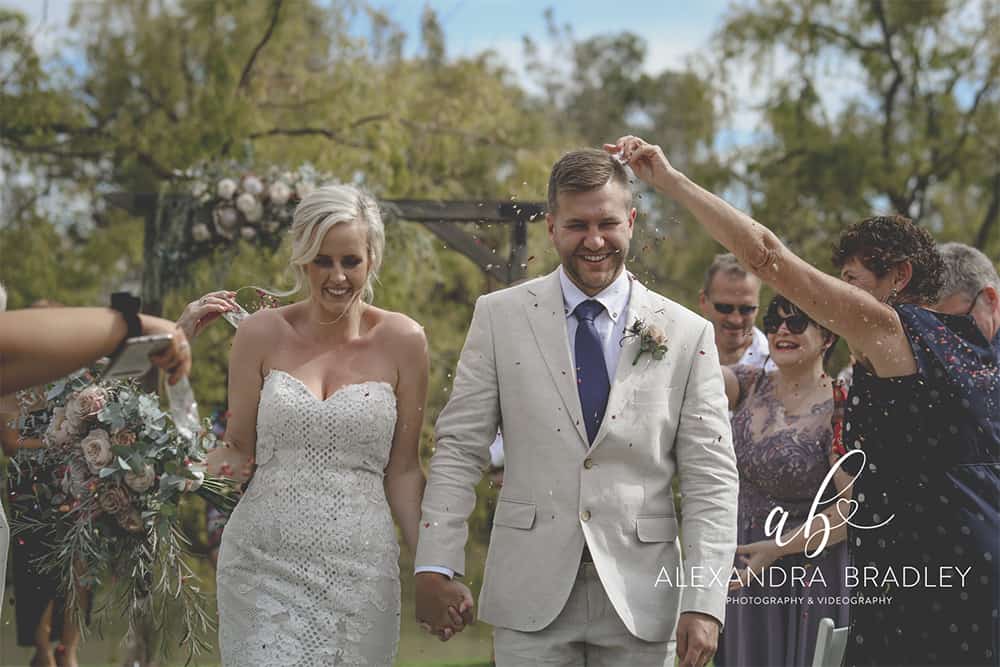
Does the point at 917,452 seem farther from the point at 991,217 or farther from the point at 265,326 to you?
the point at 991,217

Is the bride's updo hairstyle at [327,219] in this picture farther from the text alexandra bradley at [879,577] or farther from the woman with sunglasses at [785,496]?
the woman with sunglasses at [785,496]

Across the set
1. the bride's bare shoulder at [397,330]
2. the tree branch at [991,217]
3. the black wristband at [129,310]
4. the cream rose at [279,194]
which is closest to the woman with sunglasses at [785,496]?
the bride's bare shoulder at [397,330]

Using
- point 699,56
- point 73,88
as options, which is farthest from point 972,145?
point 73,88

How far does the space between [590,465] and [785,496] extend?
1710 millimetres

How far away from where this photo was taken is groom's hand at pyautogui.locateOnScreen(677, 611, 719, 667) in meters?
3.55

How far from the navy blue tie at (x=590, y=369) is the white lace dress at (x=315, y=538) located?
77 cm

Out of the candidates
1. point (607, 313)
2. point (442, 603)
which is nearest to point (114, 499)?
point (442, 603)

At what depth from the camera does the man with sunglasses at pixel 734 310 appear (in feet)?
19.7

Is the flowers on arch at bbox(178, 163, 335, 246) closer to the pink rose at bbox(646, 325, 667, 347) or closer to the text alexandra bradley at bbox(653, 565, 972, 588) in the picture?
the pink rose at bbox(646, 325, 667, 347)

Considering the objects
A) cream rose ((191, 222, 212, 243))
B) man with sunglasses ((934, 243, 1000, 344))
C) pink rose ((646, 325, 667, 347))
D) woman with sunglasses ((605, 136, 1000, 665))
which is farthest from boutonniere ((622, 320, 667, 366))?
cream rose ((191, 222, 212, 243))

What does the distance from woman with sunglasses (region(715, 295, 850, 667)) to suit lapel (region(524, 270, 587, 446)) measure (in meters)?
1.55

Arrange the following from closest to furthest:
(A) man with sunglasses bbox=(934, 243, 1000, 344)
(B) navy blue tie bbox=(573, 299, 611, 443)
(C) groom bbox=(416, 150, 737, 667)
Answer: (C) groom bbox=(416, 150, 737, 667), (B) navy blue tie bbox=(573, 299, 611, 443), (A) man with sunglasses bbox=(934, 243, 1000, 344)

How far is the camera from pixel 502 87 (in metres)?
15.3

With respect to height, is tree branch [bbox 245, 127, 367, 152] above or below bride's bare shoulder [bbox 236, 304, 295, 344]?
above
